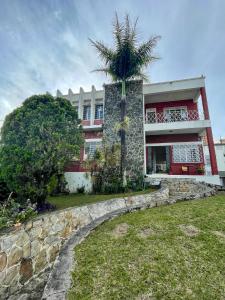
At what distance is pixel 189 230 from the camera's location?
4156mm

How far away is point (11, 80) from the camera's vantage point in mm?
9555

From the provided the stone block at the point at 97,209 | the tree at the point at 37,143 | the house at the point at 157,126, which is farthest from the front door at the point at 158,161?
the stone block at the point at 97,209

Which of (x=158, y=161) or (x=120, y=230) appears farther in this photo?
(x=158, y=161)

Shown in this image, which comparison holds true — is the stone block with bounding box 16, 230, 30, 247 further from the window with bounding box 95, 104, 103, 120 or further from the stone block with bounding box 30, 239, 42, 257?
the window with bounding box 95, 104, 103, 120

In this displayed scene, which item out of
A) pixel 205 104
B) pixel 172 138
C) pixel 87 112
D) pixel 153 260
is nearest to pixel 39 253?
pixel 153 260

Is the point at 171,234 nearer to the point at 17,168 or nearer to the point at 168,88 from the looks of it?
the point at 17,168

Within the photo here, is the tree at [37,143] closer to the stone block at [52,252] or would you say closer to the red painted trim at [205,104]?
the stone block at [52,252]

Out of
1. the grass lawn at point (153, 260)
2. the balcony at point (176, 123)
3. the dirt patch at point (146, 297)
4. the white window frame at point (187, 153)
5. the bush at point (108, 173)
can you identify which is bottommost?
the dirt patch at point (146, 297)

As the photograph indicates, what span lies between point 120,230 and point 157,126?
1021 cm

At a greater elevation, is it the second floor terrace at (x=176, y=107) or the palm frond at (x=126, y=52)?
the palm frond at (x=126, y=52)

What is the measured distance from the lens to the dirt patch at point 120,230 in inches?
162

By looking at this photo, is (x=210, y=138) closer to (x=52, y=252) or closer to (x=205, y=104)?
(x=205, y=104)

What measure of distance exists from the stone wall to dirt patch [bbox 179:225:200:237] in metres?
7.88

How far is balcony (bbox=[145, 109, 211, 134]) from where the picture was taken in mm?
12461
